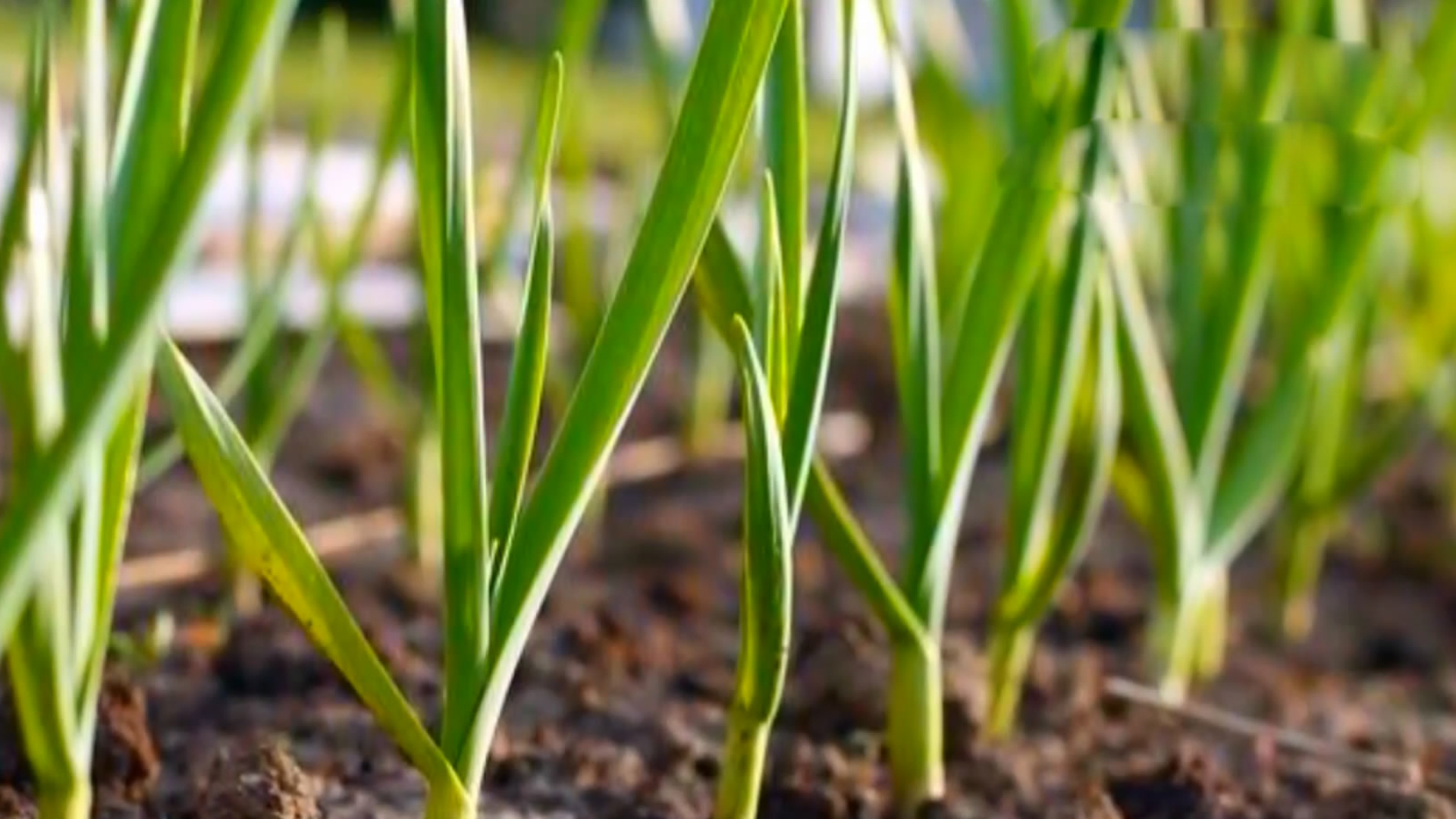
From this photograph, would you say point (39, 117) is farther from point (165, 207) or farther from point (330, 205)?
point (330, 205)

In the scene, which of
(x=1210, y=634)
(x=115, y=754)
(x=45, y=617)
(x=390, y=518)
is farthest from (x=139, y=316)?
(x=390, y=518)

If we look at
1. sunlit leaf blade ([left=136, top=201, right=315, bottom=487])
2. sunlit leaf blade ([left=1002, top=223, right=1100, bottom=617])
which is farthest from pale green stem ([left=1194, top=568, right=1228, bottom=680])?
sunlit leaf blade ([left=136, top=201, right=315, bottom=487])

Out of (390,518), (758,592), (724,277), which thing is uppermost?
(724,277)

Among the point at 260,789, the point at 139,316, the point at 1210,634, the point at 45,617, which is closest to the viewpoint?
the point at 139,316

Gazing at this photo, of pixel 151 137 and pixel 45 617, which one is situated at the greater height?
pixel 151 137

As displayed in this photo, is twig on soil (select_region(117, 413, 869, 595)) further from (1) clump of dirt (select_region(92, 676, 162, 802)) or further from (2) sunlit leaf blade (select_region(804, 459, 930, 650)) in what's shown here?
(2) sunlit leaf blade (select_region(804, 459, 930, 650))

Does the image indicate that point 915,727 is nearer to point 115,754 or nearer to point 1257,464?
point 115,754
